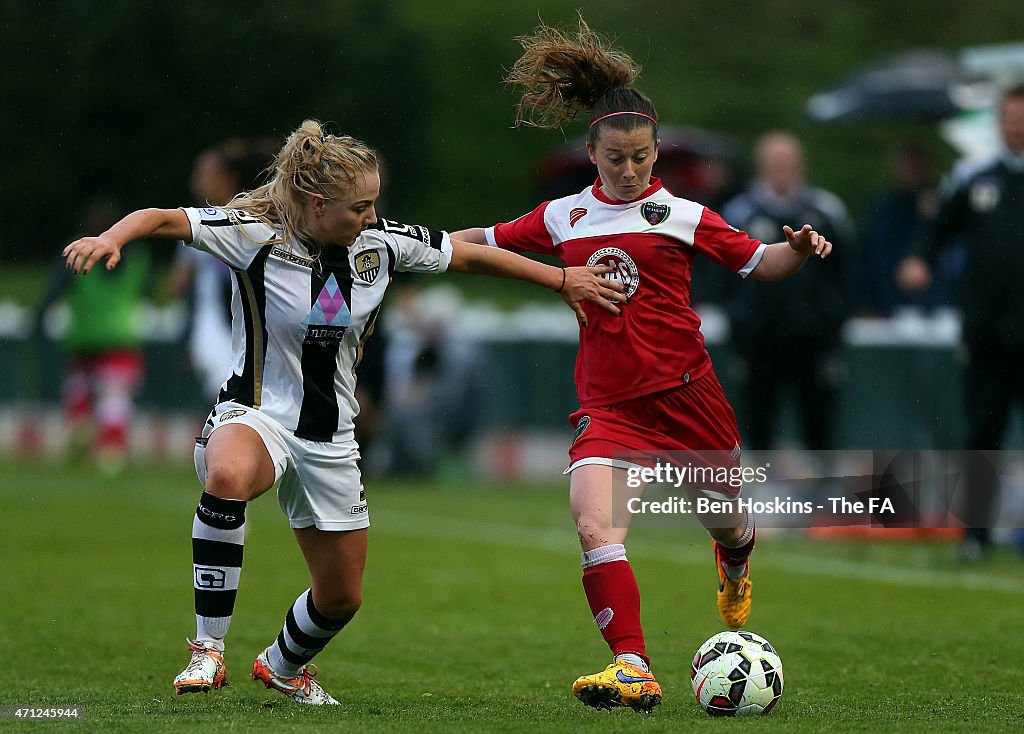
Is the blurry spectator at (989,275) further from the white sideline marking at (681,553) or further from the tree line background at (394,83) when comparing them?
the tree line background at (394,83)

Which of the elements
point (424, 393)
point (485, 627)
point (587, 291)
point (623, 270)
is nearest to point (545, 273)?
point (587, 291)

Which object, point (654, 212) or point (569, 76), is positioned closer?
point (654, 212)

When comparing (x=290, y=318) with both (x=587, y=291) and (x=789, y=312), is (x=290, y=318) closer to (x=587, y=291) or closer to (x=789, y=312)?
(x=587, y=291)

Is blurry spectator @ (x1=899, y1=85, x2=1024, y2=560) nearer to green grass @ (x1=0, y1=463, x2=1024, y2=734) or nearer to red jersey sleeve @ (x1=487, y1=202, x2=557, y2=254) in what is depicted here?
green grass @ (x1=0, y1=463, x2=1024, y2=734)

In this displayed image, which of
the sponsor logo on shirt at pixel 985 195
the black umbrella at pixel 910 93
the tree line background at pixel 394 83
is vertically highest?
the tree line background at pixel 394 83

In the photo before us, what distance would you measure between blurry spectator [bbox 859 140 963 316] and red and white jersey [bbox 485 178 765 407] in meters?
5.38

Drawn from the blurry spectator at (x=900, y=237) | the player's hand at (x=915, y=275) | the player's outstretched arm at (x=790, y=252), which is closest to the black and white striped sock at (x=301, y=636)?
the player's outstretched arm at (x=790, y=252)

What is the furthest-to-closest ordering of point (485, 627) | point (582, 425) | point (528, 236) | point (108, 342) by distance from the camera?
point (108, 342) → point (485, 627) → point (528, 236) → point (582, 425)

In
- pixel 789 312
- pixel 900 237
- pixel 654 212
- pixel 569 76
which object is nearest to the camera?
pixel 654 212

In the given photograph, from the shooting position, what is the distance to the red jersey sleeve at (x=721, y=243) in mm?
5793

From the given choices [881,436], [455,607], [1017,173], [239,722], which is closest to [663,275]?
[239,722]

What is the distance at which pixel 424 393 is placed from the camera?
52.2ft

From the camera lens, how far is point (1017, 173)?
30.5 ft

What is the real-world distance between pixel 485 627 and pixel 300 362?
2.61 m
